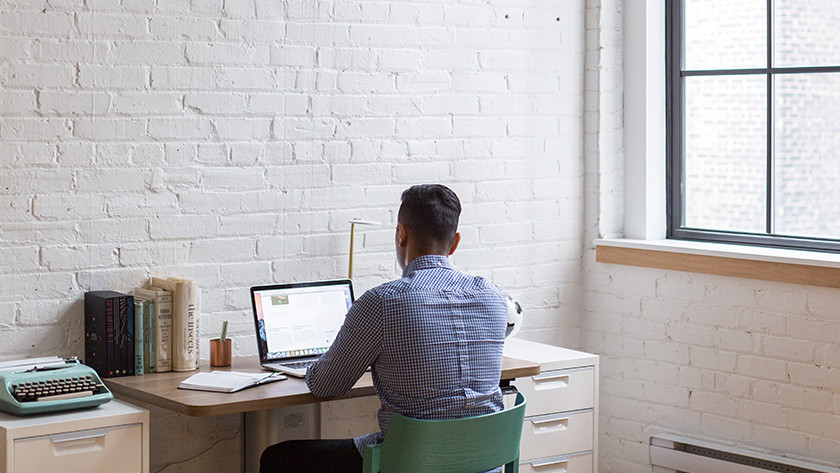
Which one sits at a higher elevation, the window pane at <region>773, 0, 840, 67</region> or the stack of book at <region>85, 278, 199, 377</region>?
the window pane at <region>773, 0, 840, 67</region>

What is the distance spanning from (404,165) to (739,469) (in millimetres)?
1643

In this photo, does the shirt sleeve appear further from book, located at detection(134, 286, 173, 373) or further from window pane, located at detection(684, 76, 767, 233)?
window pane, located at detection(684, 76, 767, 233)

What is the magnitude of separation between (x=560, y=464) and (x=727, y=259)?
3.19ft

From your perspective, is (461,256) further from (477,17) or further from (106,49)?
(106,49)

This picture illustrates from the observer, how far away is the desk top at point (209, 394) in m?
2.80

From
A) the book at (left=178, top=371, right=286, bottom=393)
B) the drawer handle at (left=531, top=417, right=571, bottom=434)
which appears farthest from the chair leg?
the drawer handle at (left=531, top=417, right=571, bottom=434)

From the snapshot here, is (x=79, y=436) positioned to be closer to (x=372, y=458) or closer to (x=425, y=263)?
(x=372, y=458)

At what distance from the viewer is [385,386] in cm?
282

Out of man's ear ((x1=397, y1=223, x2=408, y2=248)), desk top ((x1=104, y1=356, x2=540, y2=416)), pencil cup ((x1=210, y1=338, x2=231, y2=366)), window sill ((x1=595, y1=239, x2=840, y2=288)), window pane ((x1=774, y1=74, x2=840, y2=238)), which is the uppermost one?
window pane ((x1=774, y1=74, x2=840, y2=238))

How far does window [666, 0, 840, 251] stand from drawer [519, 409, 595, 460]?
0.95 metres

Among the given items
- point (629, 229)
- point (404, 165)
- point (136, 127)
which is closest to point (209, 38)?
point (136, 127)

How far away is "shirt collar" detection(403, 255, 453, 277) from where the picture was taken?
114 inches

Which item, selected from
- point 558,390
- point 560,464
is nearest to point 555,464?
point 560,464

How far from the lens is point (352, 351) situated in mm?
2805
